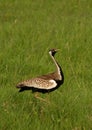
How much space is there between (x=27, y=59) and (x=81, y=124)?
2610 millimetres

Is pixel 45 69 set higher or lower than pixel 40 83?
higher

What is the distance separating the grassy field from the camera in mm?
5723

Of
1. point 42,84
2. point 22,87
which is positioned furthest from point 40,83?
point 22,87

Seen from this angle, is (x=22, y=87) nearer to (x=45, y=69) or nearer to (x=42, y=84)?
(x=42, y=84)

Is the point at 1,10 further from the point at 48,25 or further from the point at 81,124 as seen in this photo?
the point at 81,124

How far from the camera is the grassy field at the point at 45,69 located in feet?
18.8

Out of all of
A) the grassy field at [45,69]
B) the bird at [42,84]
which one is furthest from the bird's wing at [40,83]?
the grassy field at [45,69]

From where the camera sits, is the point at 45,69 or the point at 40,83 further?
the point at 45,69

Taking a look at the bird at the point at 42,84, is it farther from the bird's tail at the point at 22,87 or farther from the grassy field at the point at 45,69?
the grassy field at the point at 45,69

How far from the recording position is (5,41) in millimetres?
9086

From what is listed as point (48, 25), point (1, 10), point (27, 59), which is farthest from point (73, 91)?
point (1, 10)

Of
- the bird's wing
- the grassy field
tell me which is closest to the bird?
the bird's wing

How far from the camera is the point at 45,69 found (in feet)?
25.8

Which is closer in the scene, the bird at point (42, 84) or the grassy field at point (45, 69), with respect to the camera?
the grassy field at point (45, 69)
